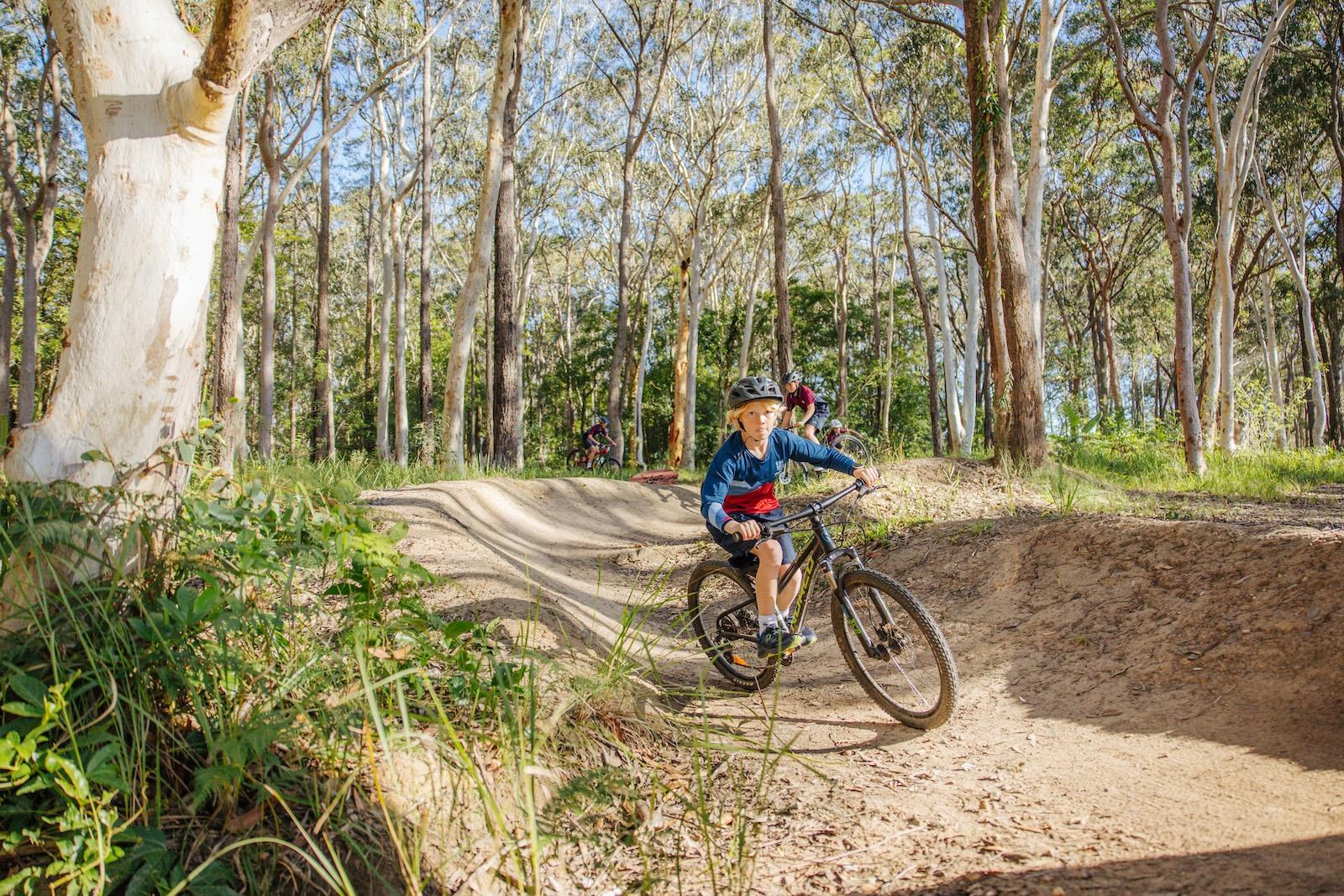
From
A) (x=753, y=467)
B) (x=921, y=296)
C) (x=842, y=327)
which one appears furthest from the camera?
(x=842, y=327)

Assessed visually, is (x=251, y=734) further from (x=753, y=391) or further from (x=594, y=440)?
(x=594, y=440)

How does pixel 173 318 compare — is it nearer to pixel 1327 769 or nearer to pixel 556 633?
pixel 556 633

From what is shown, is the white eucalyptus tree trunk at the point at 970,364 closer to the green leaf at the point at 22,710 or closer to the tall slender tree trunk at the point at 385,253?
the tall slender tree trunk at the point at 385,253

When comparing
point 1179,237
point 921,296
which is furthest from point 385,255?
point 1179,237

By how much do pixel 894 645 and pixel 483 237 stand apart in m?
9.37

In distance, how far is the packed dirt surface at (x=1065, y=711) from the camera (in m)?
2.47

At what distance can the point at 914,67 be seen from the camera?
874 inches

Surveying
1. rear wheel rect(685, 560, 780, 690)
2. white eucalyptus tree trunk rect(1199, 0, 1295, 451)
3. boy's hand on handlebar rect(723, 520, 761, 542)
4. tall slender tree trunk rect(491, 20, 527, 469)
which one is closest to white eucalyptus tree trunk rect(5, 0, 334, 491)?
boy's hand on handlebar rect(723, 520, 761, 542)

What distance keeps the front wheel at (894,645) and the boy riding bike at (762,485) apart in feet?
0.80

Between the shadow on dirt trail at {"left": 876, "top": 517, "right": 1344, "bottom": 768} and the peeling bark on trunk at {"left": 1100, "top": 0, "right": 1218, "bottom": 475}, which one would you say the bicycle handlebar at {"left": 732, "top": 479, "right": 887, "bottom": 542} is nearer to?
the shadow on dirt trail at {"left": 876, "top": 517, "right": 1344, "bottom": 768}

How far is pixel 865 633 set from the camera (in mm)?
4012

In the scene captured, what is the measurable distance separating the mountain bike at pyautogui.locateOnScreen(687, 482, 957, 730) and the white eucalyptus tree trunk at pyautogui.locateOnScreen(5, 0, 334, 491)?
254 cm

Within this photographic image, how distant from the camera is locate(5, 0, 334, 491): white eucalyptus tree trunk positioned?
2801 mm

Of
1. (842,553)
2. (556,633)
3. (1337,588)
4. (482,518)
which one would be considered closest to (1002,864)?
(842,553)
